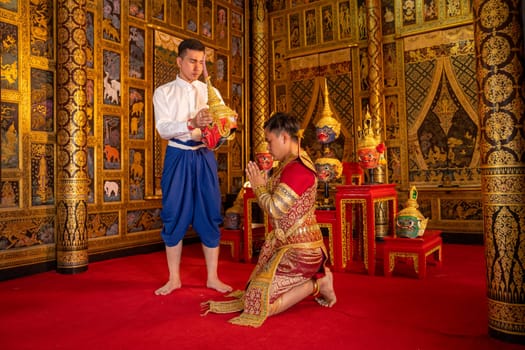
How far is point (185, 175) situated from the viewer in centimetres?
331

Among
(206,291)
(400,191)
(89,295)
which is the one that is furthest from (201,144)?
(400,191)

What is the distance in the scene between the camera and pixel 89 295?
3.27 m

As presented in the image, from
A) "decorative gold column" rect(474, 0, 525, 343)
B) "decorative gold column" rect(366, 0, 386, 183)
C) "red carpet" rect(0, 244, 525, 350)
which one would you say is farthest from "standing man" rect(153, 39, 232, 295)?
"decorative gold column" rect(366, 0, 386, 183)

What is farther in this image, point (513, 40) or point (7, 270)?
point (7, 270)

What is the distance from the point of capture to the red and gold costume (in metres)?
2.46

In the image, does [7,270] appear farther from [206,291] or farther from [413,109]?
[413,109]

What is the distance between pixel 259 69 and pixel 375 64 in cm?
205

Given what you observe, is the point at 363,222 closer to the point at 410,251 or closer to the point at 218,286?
the point at 410,251

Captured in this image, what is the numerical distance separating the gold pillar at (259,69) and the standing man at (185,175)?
13.1 feet

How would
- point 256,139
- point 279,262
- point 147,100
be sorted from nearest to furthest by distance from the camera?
point 279,262, point 147,100, point 256,139

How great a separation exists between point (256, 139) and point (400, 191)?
2487 mm

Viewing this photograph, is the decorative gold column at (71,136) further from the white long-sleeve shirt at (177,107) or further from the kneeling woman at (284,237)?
the kneeling woman at (284,237)

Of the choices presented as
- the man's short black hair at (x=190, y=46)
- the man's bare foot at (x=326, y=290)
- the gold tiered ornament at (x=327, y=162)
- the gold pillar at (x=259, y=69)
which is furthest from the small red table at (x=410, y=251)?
the gold pillar at (x=259, y=69)

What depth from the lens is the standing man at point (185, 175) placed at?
328 centimetres
